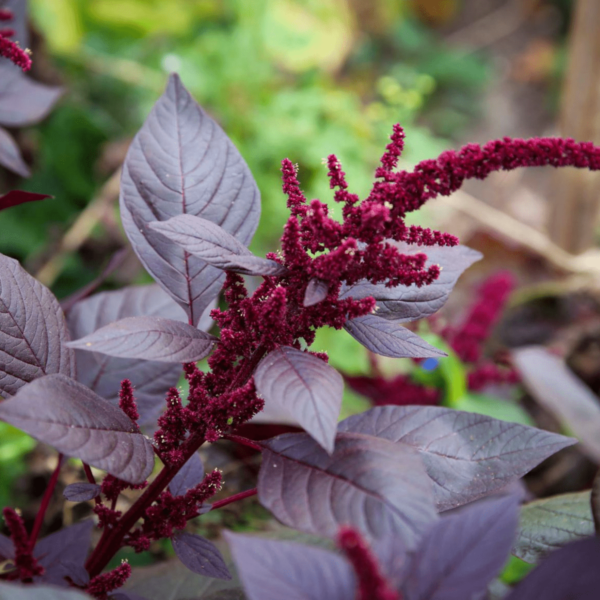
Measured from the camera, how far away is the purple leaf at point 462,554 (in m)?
0.35

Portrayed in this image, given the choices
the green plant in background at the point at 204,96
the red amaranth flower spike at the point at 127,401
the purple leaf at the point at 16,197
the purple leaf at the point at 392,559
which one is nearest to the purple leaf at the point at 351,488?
the purple leaf at the point at 392,559

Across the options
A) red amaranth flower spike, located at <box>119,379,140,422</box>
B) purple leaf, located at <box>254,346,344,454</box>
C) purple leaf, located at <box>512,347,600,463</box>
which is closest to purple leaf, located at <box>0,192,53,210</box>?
red amaranth flower spike, located at <box>119,379,140,422</box>

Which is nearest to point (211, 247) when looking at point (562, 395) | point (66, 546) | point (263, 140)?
point (66, 546)

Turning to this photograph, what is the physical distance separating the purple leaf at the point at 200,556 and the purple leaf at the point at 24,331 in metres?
0.21

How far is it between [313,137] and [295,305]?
1648 mm

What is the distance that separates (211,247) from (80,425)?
0.17 meters

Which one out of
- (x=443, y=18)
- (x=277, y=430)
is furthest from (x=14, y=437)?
(x=443, y=18)

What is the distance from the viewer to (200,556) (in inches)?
21.6

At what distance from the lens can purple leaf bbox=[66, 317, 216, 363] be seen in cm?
46

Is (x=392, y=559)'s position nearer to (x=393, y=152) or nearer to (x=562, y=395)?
(x=393, y=152)

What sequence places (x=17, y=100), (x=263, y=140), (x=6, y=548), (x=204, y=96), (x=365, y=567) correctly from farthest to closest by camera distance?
(x=204, y=96) → (x=263, y=140) → (x=17, y=100) → (x=6, y=548) → (x=365, y=567)

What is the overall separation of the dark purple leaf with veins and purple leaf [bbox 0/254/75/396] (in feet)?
0.60

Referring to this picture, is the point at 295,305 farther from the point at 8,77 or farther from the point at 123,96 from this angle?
the point at 123,96

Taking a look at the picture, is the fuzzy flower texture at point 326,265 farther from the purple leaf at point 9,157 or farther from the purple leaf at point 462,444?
the purple leaf at point 9,157
